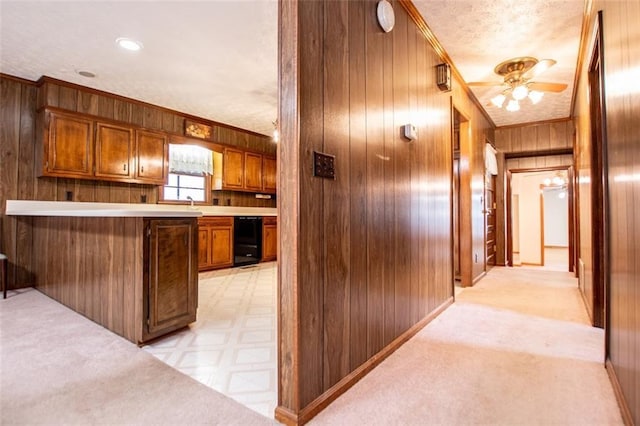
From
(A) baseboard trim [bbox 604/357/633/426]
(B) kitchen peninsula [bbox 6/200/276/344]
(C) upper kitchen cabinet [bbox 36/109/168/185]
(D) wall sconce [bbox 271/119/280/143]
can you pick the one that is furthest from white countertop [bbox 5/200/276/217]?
(A) baseboard trim [bbox 604/357/633/426]

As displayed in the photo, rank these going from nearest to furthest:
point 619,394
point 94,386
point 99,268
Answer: point 619,394, point 94,386, point 99,268

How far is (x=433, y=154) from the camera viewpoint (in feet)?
9.56

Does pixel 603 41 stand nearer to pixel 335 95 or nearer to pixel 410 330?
pixel 335 95

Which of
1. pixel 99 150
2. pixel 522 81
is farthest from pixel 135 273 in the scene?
pixel 522 81

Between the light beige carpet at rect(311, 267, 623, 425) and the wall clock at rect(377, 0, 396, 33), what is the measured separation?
6.97 feet

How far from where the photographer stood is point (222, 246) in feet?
17.6

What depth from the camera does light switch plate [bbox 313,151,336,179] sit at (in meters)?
1.47

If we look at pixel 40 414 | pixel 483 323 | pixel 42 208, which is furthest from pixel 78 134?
pixel 483 323

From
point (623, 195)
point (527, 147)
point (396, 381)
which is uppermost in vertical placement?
point (527, 147)

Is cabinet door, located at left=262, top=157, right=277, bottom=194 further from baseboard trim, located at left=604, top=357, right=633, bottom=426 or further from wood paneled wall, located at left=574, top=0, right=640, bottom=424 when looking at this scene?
baseboard trim, located at left=604, top=357, right=633, bottom=426

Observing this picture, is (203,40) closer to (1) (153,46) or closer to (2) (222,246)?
(1) (153,46)

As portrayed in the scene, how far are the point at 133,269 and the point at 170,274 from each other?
239 millimetres

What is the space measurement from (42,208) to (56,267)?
1.17 meters

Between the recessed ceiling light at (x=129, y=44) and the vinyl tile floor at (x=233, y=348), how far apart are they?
106 inches
